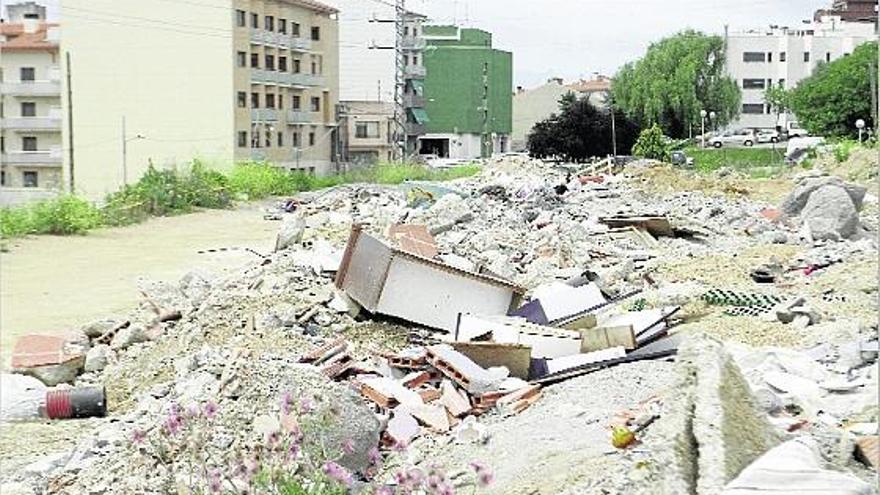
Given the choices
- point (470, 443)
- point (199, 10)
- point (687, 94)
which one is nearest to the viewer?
point (470, 443)

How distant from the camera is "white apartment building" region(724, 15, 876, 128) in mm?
55925

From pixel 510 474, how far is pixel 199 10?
117ft

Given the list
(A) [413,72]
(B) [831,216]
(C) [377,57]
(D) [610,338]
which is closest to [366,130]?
(A) [413,72]

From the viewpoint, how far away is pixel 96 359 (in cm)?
967

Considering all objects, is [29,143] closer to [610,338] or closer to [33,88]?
[33,88]

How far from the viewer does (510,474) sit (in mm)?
5082

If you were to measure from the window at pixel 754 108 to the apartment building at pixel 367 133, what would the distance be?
1947 cm

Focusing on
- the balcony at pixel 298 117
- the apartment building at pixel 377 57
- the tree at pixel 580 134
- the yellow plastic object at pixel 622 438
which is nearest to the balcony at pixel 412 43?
the apartment building at pixel 377 57

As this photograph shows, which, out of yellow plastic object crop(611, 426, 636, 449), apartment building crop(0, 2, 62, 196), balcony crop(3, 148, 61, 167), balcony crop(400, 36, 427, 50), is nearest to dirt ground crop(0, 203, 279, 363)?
yellow plastic object crop(611, 426, 636, 449)

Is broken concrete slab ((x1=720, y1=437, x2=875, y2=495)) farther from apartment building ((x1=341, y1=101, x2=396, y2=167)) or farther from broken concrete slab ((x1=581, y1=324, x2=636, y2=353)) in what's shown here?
apartment building ((x1=341, y1=101, x2=396, y2=167))

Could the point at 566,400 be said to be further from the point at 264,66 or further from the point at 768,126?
the point at 768,126

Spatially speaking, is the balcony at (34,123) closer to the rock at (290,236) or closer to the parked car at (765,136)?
the rock at (290,236)

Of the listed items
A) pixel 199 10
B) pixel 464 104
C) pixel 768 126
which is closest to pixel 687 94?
pixel 464 104

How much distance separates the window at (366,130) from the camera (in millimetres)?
46406
